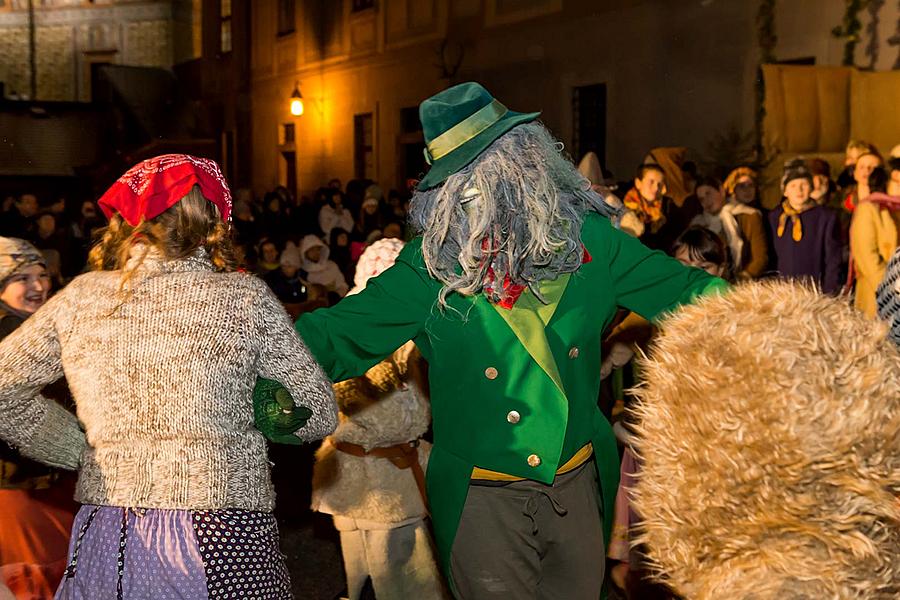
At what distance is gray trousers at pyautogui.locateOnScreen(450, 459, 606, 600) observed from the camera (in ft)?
9.82

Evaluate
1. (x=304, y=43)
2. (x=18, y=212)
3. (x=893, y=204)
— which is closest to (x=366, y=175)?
(x=304, y=43)

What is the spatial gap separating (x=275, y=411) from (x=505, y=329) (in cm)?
71

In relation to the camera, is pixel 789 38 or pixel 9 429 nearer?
pixel 9 429

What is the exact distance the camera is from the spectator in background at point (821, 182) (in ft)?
34.2

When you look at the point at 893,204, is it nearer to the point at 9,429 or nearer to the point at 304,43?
the point at 9,429

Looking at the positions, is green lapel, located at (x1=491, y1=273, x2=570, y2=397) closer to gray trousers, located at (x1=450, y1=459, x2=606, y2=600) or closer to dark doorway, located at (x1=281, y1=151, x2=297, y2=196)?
gray trousers, located at (x1=450, y1=459, x2=606, y2=600)

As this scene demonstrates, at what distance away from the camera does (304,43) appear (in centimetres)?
2666

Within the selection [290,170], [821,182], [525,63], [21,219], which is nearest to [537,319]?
[821,182]

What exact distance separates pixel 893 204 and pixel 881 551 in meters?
6.28

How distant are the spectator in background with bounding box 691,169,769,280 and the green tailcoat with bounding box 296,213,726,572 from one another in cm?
601

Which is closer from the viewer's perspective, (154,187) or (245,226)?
(154,187)

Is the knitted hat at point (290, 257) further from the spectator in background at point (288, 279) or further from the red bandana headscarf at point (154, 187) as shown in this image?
the red bandana headscarf at point (154, 187)

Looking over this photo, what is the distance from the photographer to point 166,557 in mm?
2541

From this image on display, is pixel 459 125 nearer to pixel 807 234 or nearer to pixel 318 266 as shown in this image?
pixel 807 234
